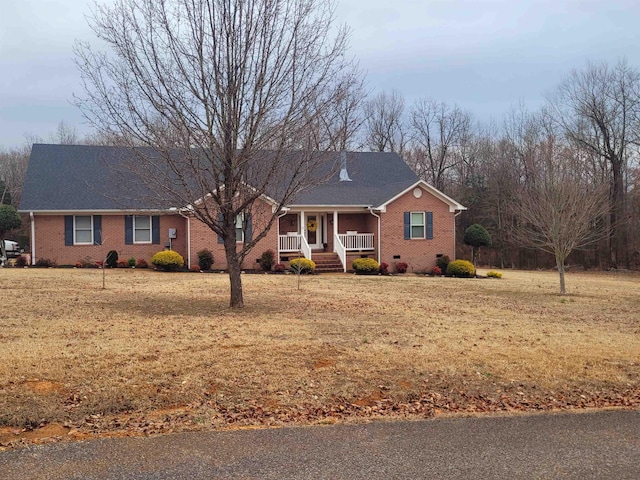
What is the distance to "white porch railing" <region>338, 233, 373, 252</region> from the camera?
2652 centimetres

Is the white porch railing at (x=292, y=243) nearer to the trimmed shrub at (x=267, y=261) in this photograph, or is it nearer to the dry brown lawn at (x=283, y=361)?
the trimmed shrub at (x=267, y=261)

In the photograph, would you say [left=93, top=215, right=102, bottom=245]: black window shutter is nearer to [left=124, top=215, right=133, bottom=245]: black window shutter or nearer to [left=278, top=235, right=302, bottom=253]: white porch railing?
[left=124, top=215, right=133, bottom=245]: black window shutter

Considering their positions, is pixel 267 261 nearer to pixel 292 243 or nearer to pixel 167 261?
pixel 292 243

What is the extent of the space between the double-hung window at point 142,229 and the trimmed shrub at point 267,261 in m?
5.01

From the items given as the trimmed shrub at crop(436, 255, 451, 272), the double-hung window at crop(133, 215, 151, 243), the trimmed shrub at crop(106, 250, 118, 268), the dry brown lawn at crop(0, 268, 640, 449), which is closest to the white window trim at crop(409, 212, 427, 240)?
the trimmed shrub at crop(436, 255, 451, 272)

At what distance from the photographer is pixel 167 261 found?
22.7 m

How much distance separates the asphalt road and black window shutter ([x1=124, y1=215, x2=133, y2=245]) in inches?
819

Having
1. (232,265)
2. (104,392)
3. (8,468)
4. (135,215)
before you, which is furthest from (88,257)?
(8,468)

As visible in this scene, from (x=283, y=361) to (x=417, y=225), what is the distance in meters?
20.1

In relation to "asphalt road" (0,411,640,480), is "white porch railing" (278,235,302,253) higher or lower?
higher

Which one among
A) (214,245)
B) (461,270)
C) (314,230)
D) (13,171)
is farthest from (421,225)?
(13,171)

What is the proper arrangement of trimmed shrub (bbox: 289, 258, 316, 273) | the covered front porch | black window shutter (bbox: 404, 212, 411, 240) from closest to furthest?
trimmed shrub (bbox: 289, 258, 316, 273) < the covered front porch < black window shutter (bbox: 404, 212, 411, 240)

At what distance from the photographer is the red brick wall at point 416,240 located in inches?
1045

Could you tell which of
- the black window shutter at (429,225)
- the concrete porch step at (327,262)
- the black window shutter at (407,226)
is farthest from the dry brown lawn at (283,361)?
the black window shutter at (429,225)
